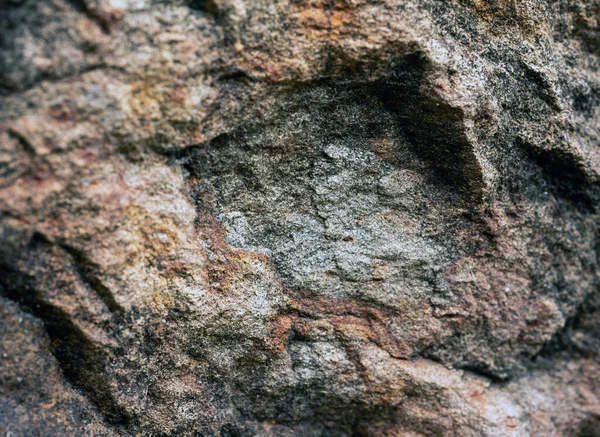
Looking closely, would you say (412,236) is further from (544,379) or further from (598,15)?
(598,15)

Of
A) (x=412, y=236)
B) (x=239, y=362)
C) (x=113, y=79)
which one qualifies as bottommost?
(x=239, y=362)

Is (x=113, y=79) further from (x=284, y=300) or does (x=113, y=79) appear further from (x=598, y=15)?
(x=598, y=15)

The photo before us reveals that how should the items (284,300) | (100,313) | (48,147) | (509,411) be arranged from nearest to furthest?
1. (48,147)
2. (100,313)
3. (284,300)
4. (509,411)

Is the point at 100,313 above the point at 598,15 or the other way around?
the other way around

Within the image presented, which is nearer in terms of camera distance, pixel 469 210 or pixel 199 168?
pixel 199 168

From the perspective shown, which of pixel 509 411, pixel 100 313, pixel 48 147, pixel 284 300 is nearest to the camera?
pixel 48 147

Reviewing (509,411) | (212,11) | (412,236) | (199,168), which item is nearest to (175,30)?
(212,11)
